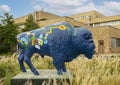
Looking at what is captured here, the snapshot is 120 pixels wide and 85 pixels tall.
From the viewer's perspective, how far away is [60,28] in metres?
5.04

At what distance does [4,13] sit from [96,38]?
12.0m

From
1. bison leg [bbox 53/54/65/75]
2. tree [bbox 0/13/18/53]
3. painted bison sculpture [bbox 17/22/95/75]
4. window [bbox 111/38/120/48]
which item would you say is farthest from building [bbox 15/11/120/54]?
bison leg [bbox 53/54/65/75]

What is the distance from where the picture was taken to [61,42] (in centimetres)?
493

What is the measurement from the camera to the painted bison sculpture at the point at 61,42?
4.93 metres

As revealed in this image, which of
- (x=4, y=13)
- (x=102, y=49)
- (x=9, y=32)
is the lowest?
(x=102, y=49)

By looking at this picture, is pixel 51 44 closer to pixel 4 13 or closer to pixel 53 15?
pixel 4 13

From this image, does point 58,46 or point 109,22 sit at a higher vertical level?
point 109,22

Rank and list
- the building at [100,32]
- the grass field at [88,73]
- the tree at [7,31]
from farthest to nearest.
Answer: the building at [100,32] < the tree at [7,31] < the grass field at [88,73]

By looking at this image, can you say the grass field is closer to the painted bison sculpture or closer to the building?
the painted bison sculpture

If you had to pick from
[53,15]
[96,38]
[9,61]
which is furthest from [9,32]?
[9,61]

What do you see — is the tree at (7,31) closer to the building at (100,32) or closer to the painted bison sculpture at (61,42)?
the building at (100,32)

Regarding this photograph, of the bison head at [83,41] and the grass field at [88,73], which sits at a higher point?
the bison head at [83,41]

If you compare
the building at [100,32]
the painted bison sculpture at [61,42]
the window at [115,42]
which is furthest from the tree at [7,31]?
the painted bison sculpture at [61,42]

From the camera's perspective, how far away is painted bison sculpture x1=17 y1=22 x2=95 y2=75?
493cm
